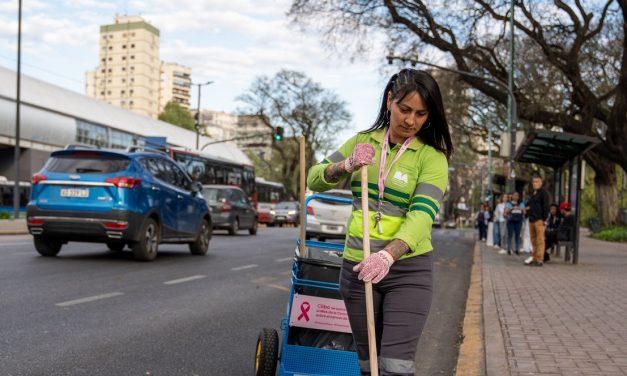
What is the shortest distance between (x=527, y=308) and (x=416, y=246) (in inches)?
216

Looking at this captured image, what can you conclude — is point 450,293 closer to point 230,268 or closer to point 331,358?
point 230,268

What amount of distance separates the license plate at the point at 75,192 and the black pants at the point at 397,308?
32.0 feet

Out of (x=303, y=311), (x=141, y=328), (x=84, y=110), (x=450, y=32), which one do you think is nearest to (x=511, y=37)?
(x=450, y=32)

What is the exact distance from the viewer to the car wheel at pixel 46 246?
42.3ft

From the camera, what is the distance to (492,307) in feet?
26.6

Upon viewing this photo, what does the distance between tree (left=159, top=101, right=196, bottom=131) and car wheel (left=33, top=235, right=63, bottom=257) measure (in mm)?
92246

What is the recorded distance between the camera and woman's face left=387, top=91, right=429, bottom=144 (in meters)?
3.06

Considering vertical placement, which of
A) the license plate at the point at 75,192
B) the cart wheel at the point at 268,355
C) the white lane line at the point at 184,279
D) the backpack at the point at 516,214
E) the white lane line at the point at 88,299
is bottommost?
the white lane line at the point at 88,299

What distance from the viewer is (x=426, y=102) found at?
3074 millimetres

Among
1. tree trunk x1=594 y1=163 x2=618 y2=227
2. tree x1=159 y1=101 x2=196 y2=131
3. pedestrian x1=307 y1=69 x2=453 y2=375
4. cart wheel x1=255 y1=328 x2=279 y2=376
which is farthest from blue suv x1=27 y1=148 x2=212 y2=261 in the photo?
tree x1=159 y1=101 x2=196 y2=131

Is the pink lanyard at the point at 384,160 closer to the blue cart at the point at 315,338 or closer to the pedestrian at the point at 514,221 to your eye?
the blue cart at the point at 315,338

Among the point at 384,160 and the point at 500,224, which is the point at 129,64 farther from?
the point at 384,160

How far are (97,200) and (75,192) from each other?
0.40 meters

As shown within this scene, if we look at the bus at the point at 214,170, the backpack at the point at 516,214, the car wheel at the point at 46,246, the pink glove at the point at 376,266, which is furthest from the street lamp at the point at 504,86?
the pink glove at the point at 376,266
